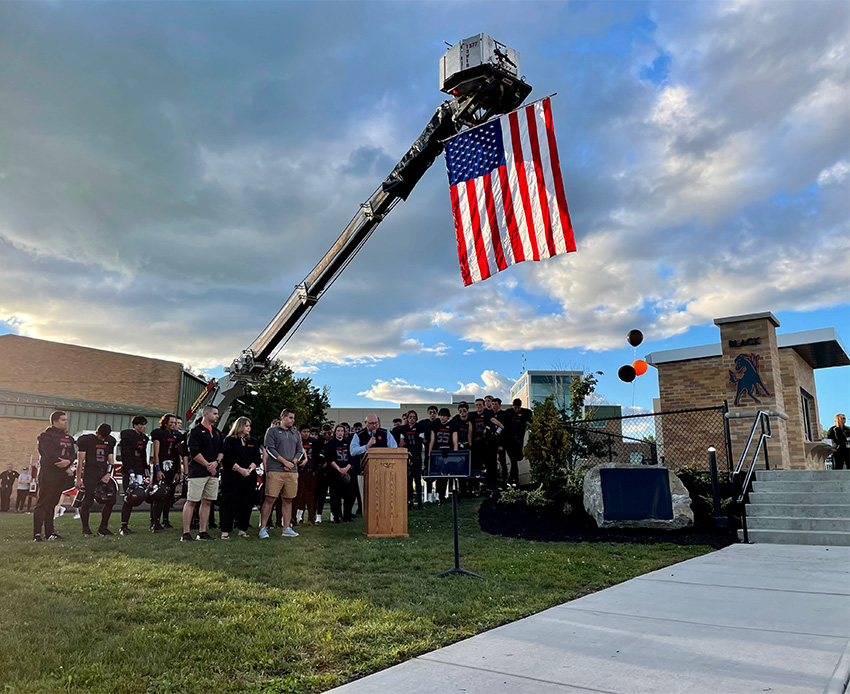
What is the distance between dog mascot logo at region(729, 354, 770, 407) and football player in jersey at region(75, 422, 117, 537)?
12445 mm

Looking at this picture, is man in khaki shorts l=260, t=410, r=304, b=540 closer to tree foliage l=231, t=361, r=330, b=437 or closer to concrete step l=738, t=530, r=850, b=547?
concrete step l=738, t=530, r=850, b=547

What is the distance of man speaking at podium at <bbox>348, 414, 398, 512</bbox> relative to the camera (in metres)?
10.7

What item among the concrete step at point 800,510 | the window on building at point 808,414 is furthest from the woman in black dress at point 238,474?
the window on building at point 808,414

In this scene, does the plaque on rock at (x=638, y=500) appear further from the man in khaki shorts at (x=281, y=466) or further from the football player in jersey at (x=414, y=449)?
the man in khaki shorts at (x=281, y=466)

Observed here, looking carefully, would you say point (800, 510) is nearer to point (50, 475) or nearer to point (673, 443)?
point (673, 443)

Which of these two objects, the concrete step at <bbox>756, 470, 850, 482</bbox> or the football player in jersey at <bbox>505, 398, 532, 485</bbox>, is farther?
the football player in jersey at <bbox>505, 398, 532, 485</bbox>

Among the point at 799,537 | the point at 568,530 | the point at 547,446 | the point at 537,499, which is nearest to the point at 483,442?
the point at 547,446

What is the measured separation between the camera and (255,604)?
14.8ft

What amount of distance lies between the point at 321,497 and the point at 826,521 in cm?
838

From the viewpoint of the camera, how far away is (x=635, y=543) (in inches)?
348

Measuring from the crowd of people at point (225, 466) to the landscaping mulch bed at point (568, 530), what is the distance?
1.23 m

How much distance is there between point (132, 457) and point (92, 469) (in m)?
0.60

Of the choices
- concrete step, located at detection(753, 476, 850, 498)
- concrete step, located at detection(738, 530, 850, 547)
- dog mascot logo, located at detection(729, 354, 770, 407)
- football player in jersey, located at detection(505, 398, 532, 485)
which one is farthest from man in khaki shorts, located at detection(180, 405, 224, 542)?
dog mascot logo, located at detection(729, 354, 770, 407)

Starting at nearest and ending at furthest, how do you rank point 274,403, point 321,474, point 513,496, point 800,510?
point 800,510, point 321,474, point 513,496, point 274,403
